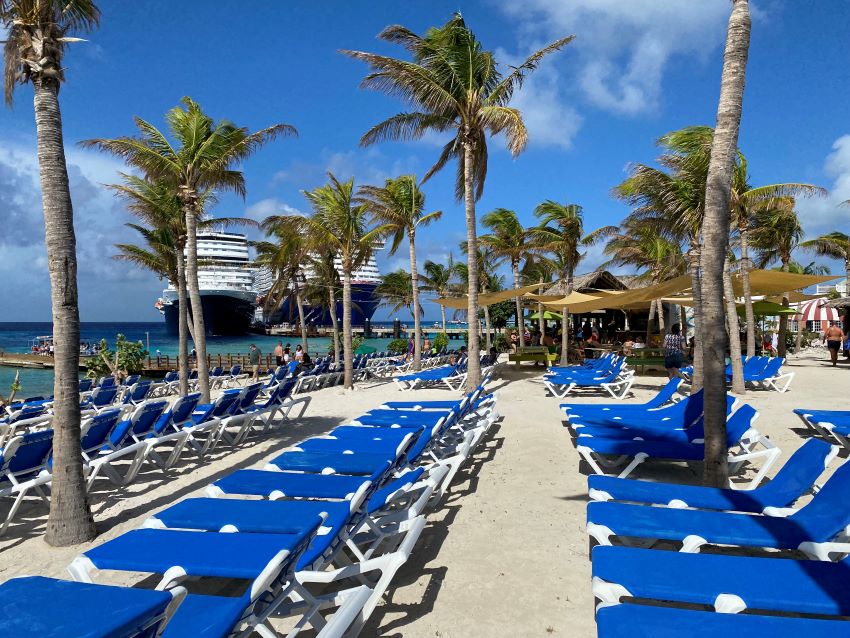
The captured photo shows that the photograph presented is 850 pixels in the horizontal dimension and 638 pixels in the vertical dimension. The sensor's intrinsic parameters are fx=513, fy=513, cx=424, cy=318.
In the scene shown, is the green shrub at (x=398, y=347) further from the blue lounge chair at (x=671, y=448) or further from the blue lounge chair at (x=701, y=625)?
the blue lounge chair at (x=701, y=625)

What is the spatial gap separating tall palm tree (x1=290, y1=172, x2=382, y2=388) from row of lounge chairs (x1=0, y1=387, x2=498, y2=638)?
9.64m

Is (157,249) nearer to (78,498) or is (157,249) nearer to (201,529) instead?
(78,498)

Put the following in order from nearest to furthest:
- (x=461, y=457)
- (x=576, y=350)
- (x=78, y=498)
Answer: (x=78, y=498)
(x=461, y=457)
(x=576, y=350)

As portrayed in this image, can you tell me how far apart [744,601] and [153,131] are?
1051cm

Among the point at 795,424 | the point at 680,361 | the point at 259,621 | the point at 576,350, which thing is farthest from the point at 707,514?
the point at 576,350

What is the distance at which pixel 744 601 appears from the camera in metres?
2.12

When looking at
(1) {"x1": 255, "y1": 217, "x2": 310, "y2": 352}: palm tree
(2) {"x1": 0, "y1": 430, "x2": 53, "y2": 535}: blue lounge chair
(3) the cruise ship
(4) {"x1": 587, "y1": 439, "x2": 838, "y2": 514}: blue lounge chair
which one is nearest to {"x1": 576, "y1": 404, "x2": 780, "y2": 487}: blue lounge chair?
(4) {"x1": 587, "y1": 439, "x2": 838, "y2": 514}: blue lounge chair

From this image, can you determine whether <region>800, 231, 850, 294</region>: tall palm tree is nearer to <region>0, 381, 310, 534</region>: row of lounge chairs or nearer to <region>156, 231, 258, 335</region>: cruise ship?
<region>0, 381, 310, 534</region>: row of lounge chairs

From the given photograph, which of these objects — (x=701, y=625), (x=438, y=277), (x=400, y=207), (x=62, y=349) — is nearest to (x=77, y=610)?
(x=701, y=625)

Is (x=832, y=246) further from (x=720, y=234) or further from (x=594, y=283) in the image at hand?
(x=720, y=234)

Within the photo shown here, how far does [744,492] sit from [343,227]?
1208 centimetres

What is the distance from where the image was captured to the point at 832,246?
2312 centimetres

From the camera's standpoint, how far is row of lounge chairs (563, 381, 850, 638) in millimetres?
2000

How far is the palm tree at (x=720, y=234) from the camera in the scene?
4188mm
